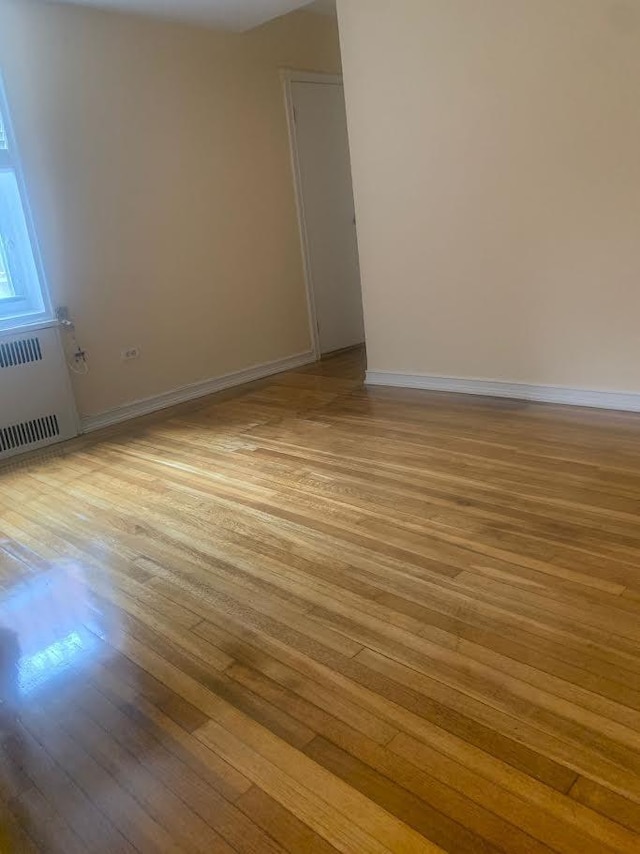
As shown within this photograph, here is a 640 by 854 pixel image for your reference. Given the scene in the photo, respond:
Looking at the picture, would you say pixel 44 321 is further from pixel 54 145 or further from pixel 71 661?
pixel 71 661

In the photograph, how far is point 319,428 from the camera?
13.2 ft

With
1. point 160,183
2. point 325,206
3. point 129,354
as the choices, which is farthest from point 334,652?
point 325,206

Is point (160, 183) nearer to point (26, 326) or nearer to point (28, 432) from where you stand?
point (26, 326)

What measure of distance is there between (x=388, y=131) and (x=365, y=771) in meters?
3.81

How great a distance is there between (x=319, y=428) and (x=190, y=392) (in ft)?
4.81

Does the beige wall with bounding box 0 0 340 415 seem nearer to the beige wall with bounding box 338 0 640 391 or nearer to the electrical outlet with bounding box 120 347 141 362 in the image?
the electrical outlet with bounding box 120 347 141 362

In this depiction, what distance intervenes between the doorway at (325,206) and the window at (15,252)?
2.32 m

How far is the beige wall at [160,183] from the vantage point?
4.10 meters

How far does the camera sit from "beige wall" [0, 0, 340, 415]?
4.10 m

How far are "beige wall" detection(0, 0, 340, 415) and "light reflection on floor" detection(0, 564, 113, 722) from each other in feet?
7.06

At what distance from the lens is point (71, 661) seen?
2.04 metres

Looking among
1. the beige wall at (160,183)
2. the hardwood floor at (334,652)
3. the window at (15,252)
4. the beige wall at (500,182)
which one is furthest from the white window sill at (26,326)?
the beige wall at (500,182)

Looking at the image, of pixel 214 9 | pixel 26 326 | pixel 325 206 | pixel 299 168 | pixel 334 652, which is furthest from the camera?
pixel 325 206

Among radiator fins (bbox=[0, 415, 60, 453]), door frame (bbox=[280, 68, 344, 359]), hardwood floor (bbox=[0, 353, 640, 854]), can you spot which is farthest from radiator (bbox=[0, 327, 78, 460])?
door frame (bbox=[280, 68, 344, 359])
